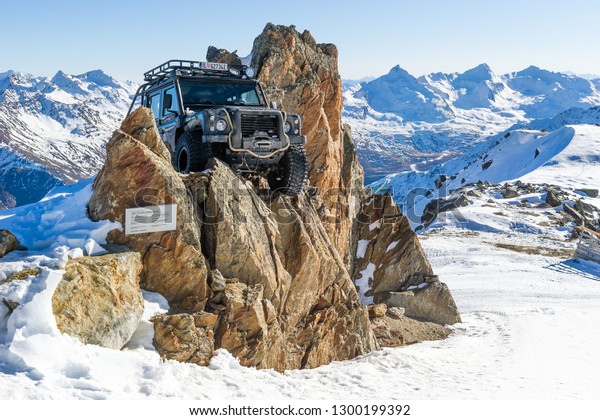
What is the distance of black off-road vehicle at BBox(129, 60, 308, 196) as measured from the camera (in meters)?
11.4

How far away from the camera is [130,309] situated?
7.97 m

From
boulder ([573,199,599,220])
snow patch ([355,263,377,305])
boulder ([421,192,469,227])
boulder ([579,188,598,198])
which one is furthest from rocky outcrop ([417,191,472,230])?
snow patch ([355,263,377,305])

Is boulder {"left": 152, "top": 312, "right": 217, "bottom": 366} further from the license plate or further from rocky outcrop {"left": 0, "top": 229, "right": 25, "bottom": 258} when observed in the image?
the license plate

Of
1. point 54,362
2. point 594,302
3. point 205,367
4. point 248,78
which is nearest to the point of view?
point 54,362

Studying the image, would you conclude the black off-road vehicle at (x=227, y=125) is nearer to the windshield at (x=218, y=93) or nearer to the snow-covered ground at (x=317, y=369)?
the windshield at (x=218, y=93)

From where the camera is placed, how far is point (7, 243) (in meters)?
8.02

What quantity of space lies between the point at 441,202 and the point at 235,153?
52531 mm

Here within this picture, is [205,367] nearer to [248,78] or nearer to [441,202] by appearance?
[248,78]

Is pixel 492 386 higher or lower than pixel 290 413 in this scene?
lower

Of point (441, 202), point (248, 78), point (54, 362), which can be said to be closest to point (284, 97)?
point (248, 78)

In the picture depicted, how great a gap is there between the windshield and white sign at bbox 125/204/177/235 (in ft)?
14.7

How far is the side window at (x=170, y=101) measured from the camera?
1290 centimetres

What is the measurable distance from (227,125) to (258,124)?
74 cm

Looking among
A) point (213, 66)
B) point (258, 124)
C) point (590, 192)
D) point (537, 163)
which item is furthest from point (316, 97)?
point (537, 163)
